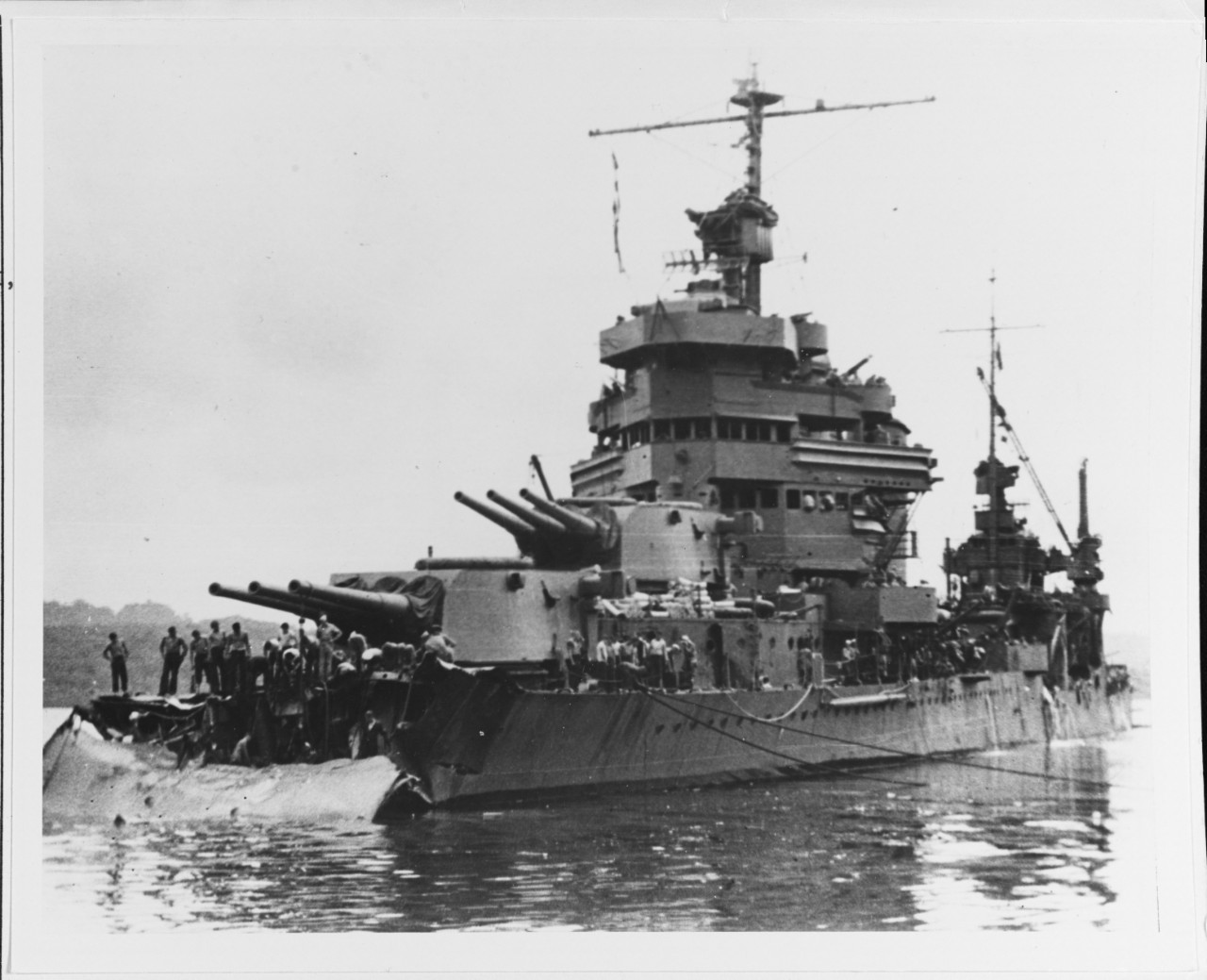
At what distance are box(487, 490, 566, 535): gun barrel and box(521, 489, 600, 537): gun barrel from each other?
7 cm

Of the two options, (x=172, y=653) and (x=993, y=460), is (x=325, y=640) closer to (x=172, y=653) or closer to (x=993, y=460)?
(x=172, y=653)

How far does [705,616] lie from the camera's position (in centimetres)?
1498

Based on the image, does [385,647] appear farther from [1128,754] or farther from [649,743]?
[1128,754]

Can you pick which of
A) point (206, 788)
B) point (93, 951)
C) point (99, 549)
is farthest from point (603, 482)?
point (93, 951)

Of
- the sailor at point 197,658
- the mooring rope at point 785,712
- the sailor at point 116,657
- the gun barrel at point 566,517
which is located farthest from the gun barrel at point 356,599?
the mooring rope at point 785,712

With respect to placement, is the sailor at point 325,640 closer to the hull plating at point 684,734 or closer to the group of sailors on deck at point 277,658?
the group of sailors on deck at point 277,658

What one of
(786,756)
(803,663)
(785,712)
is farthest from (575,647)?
(803,663)

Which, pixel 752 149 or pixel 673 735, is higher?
pixel 752 149

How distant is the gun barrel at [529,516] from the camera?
13.1 meters

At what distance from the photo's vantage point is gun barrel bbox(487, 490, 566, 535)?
42.9 feet

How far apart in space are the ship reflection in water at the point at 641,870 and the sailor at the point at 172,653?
150 cm

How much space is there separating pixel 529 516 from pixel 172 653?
3.72 meters

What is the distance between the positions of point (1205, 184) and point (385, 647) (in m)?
7.58

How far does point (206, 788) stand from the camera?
38.9 ft
